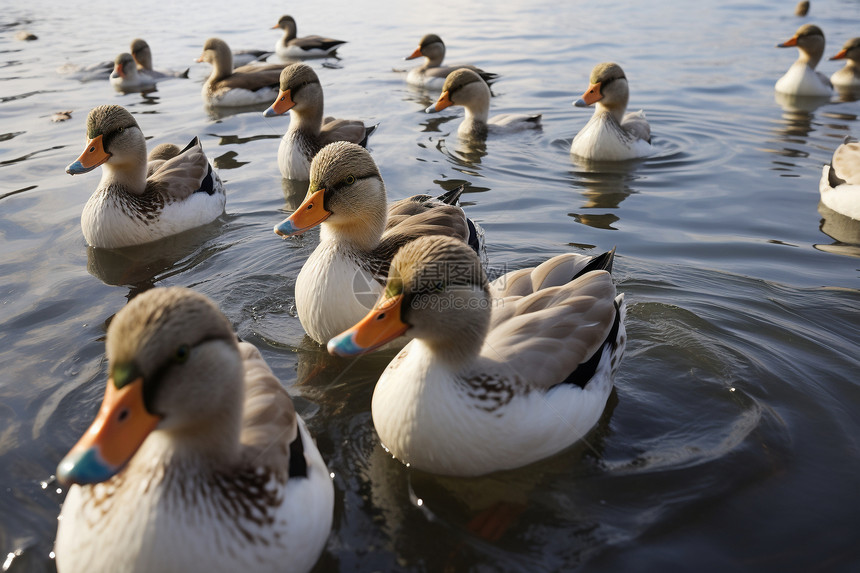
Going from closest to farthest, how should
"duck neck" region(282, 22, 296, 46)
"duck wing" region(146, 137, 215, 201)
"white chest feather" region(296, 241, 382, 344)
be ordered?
"white chest feather" region(296, 241, 382, 344) → "duck wing" region(146, 137, 215, 201) → "duck neck" region(282, 22, 296, 46)

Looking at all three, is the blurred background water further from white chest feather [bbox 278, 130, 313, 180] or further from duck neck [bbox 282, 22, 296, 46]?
Result: duck neck [bbox 282, 22, 296, 46]

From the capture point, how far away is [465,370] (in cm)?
446

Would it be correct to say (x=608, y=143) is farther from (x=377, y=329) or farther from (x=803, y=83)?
(x=377, y=329)

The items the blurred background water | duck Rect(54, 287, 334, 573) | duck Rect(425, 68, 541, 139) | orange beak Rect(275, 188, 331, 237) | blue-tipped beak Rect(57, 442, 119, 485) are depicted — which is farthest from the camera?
duck Rect(425, 68, 541, 139)

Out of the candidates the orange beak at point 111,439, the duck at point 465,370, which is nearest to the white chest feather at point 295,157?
the duck at point 465,370

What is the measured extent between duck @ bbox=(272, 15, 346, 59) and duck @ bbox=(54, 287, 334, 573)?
20424 mm

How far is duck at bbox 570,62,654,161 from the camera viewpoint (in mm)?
11578

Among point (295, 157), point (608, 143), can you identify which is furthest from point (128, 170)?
point (608, 143)

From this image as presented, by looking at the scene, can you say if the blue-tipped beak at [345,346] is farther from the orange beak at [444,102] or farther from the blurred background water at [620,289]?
the orange beak at [444,102]

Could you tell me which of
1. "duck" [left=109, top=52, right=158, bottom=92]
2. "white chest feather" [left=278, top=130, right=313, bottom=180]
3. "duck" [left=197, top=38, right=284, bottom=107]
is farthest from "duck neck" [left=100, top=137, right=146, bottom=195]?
"duck" [left=109, top=52, right=158, bottom=92]

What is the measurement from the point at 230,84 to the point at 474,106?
234 inches

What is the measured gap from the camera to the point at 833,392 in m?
5.52

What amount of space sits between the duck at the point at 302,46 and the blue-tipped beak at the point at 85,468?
21.0 meters

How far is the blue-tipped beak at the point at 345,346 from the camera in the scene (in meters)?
4.14
